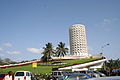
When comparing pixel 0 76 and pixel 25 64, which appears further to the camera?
pixel 25 64

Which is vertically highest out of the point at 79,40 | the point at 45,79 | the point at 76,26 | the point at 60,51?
the point at 76,26

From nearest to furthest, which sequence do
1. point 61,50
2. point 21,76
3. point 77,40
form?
1. point 21,76
2. point 61,50
3. point 77,40

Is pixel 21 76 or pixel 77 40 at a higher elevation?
pixel 77 40

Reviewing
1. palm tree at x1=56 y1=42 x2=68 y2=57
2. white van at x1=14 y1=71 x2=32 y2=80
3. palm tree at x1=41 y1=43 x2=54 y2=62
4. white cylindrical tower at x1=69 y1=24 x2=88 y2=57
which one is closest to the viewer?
white van at x1=14 y1=71 x2=32 y2=80

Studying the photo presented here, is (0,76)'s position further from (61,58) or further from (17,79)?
(61,58)

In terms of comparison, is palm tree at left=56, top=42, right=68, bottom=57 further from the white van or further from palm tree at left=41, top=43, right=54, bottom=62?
the white van

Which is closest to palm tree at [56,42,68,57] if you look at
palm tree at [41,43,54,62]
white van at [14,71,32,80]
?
palm tree at [41,43,54,62]

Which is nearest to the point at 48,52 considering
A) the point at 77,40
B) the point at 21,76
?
the point at 21,76

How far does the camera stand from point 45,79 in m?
31.7

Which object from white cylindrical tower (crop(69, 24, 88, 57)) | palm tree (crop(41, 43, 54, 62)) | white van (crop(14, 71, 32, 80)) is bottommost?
white van (crop(14, 71, 32, 80))

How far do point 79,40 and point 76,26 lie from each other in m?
13.5

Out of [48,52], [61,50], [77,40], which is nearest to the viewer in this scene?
[48,52]

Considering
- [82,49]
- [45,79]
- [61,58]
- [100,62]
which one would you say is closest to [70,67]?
[100,62]

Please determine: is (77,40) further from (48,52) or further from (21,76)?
(21,76)
